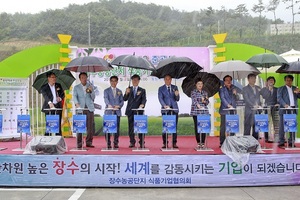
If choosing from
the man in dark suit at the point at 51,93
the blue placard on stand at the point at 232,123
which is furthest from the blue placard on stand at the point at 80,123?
the blue placard on stand at the point at 232,123

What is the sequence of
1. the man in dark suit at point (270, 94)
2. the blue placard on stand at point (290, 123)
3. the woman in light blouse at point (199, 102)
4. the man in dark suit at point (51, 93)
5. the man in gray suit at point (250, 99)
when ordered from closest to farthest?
the blue placard on stand at point (290, 123) → the woman in light blouse at point (199, 102) → the man in dark suit at point (51, 93) → the man in gray suit at point (250, 99) → the man in dark suit at point (270, 94)

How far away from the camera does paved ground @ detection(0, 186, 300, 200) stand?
4.62 metres

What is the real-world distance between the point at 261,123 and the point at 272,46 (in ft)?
49.4

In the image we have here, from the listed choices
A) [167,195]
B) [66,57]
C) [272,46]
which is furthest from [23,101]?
[272,46]

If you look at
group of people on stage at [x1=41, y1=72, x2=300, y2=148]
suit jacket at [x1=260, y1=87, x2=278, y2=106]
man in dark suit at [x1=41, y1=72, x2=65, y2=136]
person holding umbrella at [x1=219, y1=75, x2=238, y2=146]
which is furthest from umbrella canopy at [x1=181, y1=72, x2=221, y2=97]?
man in dark suit at [x1=41, y1=72, x2=65, y2=136]

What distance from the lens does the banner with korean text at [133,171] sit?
513 centimetres

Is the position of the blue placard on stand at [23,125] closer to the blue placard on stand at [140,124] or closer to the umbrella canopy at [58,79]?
the umbrella canopy at [58,79]

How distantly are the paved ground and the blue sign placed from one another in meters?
0.94

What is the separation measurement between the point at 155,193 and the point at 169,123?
1.18 m

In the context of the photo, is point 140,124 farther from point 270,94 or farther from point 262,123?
point 270,94

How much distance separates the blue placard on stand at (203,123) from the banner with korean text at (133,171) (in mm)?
517

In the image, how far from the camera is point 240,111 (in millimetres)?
7406

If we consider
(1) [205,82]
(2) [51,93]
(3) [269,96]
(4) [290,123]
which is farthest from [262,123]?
(2) [51,93]

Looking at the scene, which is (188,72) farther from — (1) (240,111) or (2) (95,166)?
(2) (95,166)
